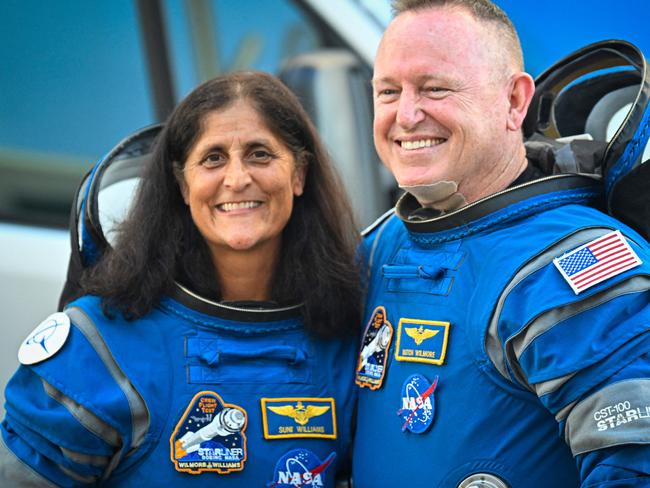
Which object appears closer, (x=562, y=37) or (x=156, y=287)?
(x=156, y=287)

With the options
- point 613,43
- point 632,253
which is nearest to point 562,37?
point 613,43

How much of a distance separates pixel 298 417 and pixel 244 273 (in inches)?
17.0

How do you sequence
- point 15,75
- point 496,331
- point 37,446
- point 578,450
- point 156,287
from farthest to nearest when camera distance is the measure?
point 15,75 → point 156,287 → point 37,446 → point 496,331 → point 578,450

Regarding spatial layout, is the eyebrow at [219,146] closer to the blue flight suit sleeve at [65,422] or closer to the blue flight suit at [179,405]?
the blue flight suit at [179,405]

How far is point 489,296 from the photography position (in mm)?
2318

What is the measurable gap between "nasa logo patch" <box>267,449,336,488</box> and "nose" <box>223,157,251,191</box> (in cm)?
66

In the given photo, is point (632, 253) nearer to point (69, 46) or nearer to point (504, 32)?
point (504, 32)

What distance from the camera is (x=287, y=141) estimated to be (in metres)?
2.85

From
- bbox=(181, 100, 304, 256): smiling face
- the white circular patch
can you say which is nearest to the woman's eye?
bbox=(181, 100, 304, 256): smiling face

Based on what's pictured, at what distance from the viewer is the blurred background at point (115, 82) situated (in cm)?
430

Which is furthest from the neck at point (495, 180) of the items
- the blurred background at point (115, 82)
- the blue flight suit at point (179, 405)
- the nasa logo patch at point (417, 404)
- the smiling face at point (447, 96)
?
the blurred background at point (115, 82)

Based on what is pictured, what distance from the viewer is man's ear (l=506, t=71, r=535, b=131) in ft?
8.47

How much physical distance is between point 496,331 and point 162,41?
10.5 feet

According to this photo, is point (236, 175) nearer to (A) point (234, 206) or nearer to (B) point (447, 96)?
(A) point (234, 206)
